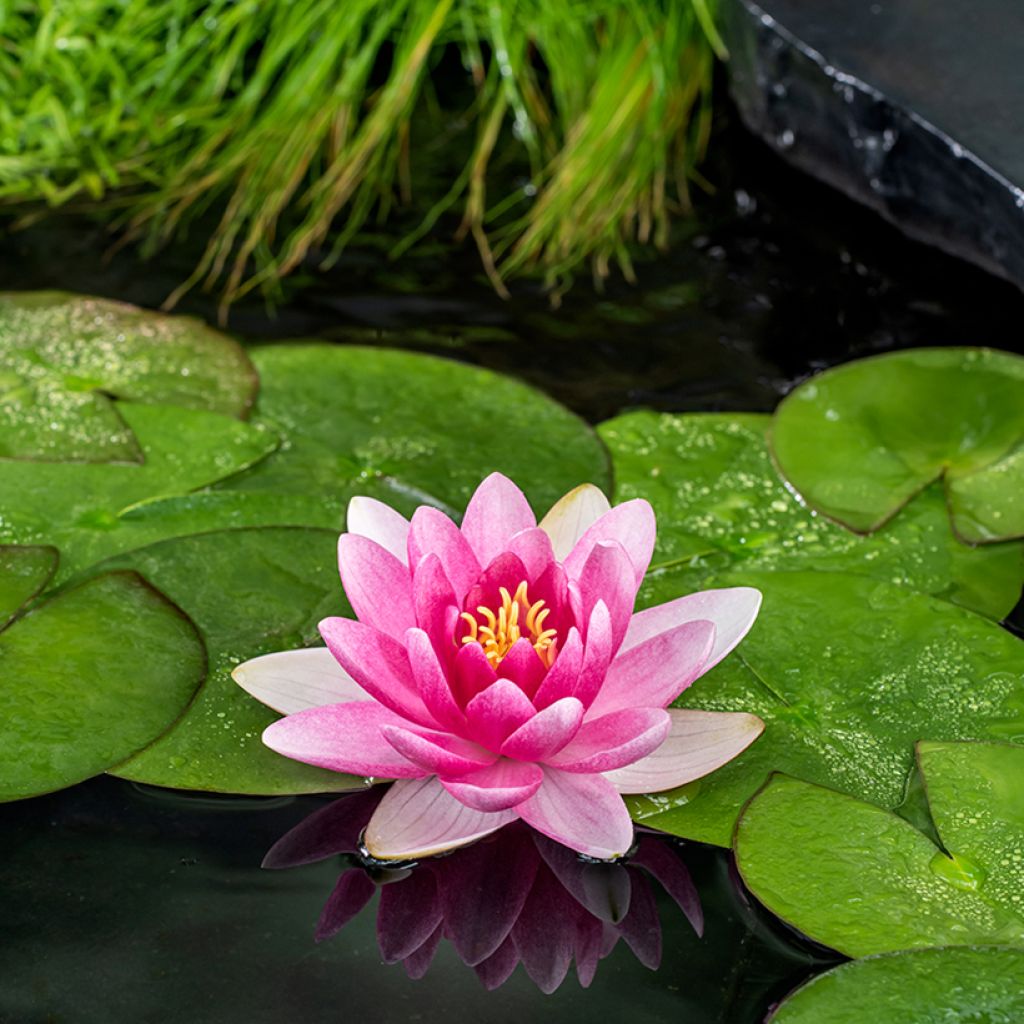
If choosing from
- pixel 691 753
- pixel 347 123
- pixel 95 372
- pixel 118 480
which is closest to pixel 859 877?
pixel 691 753

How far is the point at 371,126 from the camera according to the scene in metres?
2.18

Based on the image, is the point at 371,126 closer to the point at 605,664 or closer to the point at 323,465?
the point at 323,465

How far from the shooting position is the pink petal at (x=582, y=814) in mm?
954

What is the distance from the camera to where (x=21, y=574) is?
4.09ft

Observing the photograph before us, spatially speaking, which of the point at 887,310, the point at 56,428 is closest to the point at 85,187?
Result: the point at 56,428

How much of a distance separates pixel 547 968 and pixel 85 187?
1.68m

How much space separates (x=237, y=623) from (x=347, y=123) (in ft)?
4.20

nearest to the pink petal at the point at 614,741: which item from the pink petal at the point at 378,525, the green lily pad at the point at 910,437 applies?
the pink petal at the point at 378,525

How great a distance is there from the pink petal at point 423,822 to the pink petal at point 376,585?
13 cm

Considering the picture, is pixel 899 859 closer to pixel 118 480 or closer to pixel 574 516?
pixel 574 516

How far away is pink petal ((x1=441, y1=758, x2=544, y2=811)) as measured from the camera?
3.00 feet

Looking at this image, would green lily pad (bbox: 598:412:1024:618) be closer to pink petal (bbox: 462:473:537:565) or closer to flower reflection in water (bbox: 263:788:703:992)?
pink petal (bbox: 462:473:537:565)

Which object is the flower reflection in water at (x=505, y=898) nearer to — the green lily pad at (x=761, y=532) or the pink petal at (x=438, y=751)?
the pink petal at (x=438, y=751)

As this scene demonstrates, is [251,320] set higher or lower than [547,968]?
lower
